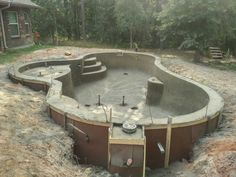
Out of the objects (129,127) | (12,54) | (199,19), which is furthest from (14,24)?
(129,127)

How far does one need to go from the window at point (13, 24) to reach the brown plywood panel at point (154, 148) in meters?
11.3

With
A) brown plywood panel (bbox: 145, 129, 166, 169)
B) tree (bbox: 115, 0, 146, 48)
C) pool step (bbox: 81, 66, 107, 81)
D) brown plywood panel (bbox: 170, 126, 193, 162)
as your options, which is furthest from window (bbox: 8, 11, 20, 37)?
brown plywood panel (bbox: 170, 126, 193, 162)

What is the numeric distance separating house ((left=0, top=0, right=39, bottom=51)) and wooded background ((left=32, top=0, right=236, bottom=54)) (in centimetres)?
362

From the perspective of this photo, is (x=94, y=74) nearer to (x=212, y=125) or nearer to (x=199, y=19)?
(x=199, y=19)

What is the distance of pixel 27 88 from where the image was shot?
8367 mm

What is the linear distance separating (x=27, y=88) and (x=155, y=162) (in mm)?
4870

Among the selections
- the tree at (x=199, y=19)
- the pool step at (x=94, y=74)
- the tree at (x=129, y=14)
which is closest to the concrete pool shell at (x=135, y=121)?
the pool step at (x=94, y=74)

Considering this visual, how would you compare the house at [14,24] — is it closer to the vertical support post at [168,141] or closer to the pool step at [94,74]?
the pool step at [94,74]

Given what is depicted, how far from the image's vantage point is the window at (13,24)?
1392 cm

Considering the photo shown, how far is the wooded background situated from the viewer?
37.7ft

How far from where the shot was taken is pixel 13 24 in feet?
46.5

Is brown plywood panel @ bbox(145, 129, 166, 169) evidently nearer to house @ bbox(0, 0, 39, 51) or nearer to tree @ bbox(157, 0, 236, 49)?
tree @ bbox(157, 0, 236, 49)

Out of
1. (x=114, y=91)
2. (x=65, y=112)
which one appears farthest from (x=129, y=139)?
(x=114, y=91)

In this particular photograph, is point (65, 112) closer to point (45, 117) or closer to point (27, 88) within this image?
point (45, 117)
